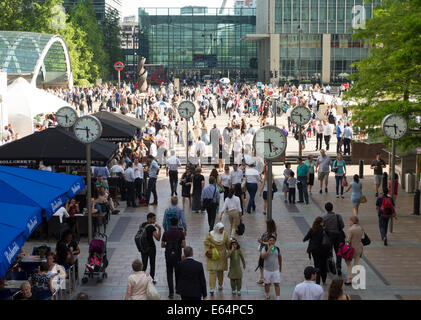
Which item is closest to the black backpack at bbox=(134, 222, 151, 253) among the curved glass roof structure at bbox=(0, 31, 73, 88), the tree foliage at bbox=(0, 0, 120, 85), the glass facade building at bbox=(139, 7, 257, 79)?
the curved glass roof structure at bbox=(0, 31, 73, 88)

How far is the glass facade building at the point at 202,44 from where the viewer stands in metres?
135

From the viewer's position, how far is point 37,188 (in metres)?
11.7

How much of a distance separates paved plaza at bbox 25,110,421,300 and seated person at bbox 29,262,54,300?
146cm

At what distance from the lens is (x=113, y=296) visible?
12.1 metres

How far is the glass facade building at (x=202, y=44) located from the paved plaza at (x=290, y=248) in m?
114

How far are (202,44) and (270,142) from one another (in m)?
126

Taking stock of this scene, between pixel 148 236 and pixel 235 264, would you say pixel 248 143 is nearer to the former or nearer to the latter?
pixel 148 236

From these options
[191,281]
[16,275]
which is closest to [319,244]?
[191,281]

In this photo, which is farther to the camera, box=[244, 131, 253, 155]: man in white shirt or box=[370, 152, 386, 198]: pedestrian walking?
box=[244, 131, 253, 155]: man in white shirt

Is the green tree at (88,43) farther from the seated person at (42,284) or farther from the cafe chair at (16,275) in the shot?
the seated person at (42,284)

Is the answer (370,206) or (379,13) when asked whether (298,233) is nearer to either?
(370,206)

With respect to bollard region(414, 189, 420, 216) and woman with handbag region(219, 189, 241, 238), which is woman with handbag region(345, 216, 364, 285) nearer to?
woman with handbag region(219, 189, 241, 238)

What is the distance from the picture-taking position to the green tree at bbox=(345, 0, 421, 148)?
19469 mm
